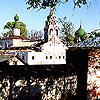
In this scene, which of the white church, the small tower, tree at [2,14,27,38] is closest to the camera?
the white church

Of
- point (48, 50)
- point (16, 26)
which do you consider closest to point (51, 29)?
point (48, 50)

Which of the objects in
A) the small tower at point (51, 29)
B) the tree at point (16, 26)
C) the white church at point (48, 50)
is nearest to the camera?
the white church at point (48, 50)

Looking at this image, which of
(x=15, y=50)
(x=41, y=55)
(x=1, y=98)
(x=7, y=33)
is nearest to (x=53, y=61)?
(x=41, y=55)

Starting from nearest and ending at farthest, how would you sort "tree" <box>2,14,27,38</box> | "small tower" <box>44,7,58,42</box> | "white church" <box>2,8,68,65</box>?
1. "white church" <box>2,8,68,65</box>
2. "small tower" <box>44,7,58,42</box>
3. "tree" <box>2,14,27,38</box>

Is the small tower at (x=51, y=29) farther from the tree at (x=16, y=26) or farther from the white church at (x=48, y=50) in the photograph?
the tree at (x=16, y=26)

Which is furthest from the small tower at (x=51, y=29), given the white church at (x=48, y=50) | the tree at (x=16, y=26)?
the tree at (x=16, y=26)

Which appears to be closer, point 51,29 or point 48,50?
point 48,50

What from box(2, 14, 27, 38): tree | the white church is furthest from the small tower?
box(2, 14, 27, 38): tree

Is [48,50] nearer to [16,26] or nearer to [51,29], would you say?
[51,29]

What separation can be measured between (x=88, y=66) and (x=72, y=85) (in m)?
2.97

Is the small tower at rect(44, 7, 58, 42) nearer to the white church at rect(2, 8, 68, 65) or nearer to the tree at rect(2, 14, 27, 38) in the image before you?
the white church at rect(2, 8, 68, 65)

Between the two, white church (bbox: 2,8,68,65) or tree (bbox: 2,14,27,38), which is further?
tree (bbox: 2,14,27,38)

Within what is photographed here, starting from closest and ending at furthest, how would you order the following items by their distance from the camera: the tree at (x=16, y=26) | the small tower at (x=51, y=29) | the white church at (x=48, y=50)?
1. the white church at (x=48, y=50)
2. the small tower at (x=51, y=29)
3. the tree at (x=16, y=26)

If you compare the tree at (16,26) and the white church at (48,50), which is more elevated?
the tree at (16,26)
